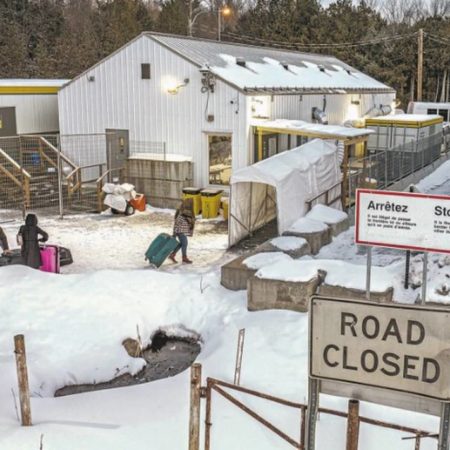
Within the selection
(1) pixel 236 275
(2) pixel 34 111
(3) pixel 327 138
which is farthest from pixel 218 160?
(1) pixel 236 275

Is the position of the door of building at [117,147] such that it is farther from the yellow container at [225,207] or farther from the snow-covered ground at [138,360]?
the snow-covered ground at [138,360]

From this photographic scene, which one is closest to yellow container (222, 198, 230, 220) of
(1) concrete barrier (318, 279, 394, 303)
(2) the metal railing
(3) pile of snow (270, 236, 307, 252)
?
(3) pile of snow (270, 236, 307, 252)

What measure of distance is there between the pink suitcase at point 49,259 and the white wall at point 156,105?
26.5 ft

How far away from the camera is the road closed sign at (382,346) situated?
3.46 m

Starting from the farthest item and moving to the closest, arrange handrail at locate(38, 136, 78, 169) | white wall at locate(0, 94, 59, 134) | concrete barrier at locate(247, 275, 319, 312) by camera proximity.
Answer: white wall at locate(0, 94, 59, 134) → handrail at locate(38, 136, 78, 169) → concrete barrier at locate(247, 275, 319, 312)

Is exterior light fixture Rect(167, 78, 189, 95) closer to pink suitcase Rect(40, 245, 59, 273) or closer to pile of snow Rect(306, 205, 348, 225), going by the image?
pile of snow Rect(306, 205, 348, 225)

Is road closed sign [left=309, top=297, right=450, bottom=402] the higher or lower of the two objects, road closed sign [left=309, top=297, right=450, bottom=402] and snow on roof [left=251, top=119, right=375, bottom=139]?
the lower

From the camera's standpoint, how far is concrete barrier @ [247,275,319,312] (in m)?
9.52

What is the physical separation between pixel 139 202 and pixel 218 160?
2.87 meters

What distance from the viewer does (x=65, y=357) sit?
854cm

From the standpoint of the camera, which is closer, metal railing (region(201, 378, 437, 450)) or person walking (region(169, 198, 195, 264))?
metal railing (region(201, 378, 437, 450))

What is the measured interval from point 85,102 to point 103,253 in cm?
902

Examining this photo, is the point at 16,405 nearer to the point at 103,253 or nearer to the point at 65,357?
the point at 65,357

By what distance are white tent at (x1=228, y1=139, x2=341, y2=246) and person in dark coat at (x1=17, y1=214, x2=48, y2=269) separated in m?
4.55
